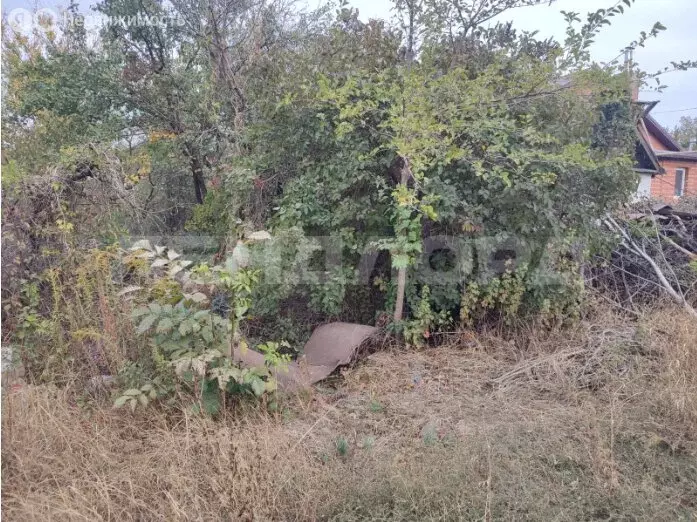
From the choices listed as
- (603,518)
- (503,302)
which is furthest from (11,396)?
(503,302)

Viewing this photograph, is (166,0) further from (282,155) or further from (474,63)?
(474,63)

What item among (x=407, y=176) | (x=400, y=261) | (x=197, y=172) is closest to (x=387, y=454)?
(x=400, y=261)

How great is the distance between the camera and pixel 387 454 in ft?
9.51

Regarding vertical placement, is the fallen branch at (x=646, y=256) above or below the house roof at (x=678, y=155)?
Answer: below

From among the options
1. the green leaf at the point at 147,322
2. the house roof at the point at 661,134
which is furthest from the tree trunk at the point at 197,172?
the house roof at the point at 661,134

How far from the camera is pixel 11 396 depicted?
9.31 feet

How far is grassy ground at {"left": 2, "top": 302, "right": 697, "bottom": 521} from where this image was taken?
2.43m

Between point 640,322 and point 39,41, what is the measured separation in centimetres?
969

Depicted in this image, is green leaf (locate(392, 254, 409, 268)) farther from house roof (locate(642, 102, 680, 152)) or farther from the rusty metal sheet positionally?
house roof (locate(642, 102, 680, 152))

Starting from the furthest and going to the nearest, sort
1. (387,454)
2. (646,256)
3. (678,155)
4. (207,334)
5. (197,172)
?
(678,155) < (197,172) < (646,256) < (207,334) < (387,454)

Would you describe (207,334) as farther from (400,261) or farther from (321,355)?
(400,261)

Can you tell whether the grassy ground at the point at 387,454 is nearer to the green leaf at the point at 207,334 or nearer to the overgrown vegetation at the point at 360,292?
the overgrown vegetation at the point at 360,292

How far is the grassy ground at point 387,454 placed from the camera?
2428 mm

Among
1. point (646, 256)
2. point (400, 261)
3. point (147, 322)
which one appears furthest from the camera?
point (646, 256)
